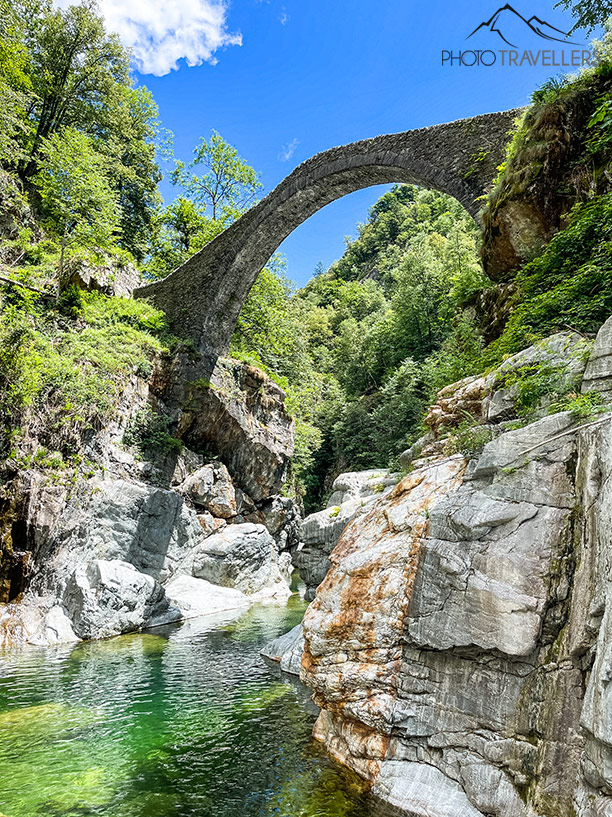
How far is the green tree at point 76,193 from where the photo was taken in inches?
511

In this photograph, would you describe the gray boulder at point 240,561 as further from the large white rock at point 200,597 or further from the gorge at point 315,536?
the large white rock at point 200,597

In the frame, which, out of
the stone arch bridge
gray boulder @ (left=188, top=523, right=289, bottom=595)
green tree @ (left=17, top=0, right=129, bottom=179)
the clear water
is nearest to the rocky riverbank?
the clear water

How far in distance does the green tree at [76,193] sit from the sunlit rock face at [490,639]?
483 inches

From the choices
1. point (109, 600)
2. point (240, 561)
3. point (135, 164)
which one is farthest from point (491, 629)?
point (135, 164)

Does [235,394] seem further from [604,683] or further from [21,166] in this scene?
[604,683]

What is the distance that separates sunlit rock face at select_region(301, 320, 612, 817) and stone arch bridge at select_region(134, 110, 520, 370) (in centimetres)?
914

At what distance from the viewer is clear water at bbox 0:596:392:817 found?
3760 mm

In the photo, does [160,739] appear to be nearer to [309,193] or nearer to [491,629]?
[491,629]

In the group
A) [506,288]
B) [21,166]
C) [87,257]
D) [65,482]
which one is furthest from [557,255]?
[21,166]

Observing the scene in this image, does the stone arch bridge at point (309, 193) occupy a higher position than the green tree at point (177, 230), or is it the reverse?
the green tree at point (177, 230)

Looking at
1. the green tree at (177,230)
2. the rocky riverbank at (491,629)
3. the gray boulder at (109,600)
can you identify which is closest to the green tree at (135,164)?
the green tree at (177,230)

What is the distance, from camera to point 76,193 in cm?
1307

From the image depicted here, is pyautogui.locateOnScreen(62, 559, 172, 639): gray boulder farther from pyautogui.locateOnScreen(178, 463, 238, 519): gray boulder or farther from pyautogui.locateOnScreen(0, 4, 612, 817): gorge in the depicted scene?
pyautogui.locateOnScreen(178, 463, 238, 519): gray boulder

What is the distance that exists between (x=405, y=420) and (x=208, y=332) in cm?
920
